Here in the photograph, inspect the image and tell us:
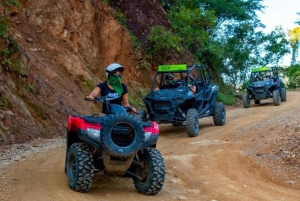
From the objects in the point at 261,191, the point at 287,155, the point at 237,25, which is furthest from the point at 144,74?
the point at 237,25

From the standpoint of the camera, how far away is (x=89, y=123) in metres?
5.62

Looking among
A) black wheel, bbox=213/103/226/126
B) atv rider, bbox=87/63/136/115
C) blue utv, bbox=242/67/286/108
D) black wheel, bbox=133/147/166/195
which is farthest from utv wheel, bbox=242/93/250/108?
black wheel, bbox=133/147/166/195

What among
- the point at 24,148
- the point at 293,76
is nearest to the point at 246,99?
the point at 24,148

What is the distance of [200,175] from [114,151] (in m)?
2.40

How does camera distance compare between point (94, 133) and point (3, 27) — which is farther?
point (3, 27)

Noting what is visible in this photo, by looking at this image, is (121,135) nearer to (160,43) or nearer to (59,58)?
(59,58)

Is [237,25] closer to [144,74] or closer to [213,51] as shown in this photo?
[213,51]

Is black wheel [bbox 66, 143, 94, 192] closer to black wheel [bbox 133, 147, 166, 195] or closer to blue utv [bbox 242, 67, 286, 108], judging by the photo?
black wheel [bbox 133, 147, 166, 195]

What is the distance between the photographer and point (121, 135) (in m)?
5.55

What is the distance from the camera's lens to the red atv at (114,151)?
5425 mm

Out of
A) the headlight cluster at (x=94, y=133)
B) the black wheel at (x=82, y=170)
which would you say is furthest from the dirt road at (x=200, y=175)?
the headlight cluster at (x=94, y=133)

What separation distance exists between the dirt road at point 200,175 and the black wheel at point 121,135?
26.3 inches

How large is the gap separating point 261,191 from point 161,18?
1788 cm

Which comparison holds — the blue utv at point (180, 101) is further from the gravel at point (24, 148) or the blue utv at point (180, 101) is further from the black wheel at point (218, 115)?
the gravel at point (24, 148)
